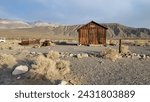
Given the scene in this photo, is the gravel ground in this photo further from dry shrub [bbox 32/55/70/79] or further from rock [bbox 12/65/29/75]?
dry shrub [bbox 32/55/70/79]

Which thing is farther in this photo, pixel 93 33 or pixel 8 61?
pixel 93 33

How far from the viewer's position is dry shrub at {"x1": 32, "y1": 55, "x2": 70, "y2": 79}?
18.8 metres

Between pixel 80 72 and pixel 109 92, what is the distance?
836 cm

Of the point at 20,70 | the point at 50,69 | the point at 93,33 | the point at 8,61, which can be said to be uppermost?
the point at 93,33

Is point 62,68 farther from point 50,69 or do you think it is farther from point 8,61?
point 8,61

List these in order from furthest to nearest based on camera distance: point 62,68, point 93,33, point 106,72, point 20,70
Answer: point 93,33
point 20,70
point 106,72
point 62,68

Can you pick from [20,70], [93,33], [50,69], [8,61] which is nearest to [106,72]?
[50,69]

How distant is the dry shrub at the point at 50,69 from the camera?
1883cm

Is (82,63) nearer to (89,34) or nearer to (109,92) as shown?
(109,92)

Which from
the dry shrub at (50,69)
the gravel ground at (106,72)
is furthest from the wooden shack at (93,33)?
the dry shrub at (50,69)


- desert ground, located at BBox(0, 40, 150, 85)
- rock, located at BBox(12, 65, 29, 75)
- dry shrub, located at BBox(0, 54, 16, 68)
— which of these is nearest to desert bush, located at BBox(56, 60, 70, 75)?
desert ground, located at BBox(0, 40, 150, 85)

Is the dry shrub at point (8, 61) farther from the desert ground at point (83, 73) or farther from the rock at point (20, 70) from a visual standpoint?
the rock at point (20, 70)

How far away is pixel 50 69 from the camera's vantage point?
1938 cm

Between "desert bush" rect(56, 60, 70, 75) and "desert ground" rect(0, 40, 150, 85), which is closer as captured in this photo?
"desert ground" rect(0, 40, 150, 85)
